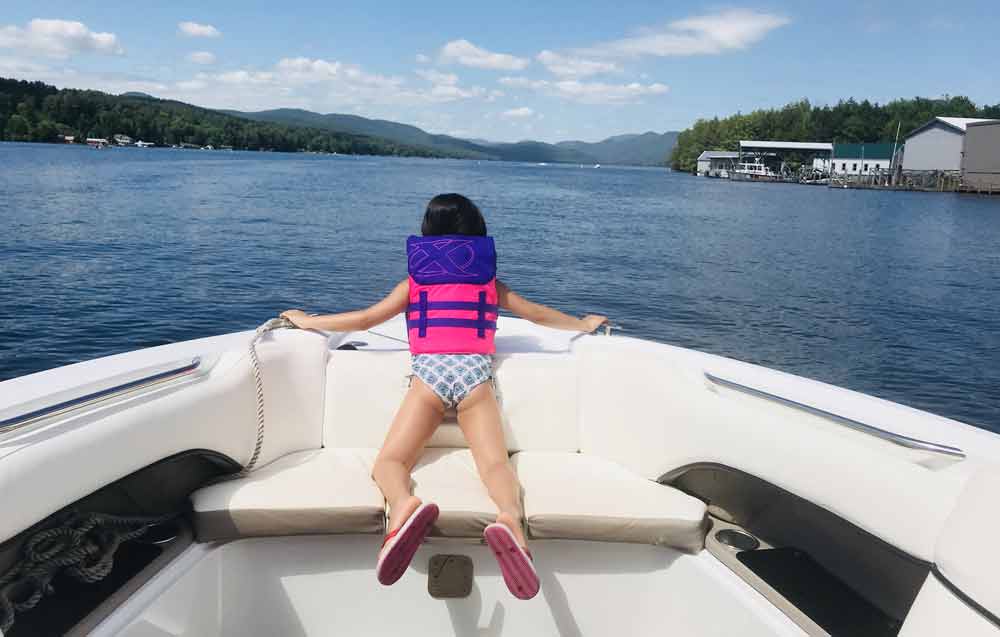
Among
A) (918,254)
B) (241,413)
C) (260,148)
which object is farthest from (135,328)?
(260,148)

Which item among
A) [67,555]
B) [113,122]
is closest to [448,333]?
[67,555]

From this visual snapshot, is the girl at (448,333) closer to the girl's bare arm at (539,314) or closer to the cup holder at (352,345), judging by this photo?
the girl's bare arm at (539,314)

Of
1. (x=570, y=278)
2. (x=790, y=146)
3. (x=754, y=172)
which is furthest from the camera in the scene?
(x=754, y=172)

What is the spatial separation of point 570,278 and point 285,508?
15.2m

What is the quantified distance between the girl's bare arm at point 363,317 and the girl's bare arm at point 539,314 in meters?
0.42

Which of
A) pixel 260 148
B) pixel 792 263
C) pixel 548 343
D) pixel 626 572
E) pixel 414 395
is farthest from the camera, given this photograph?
pixel 260 148

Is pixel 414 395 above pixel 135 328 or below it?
above

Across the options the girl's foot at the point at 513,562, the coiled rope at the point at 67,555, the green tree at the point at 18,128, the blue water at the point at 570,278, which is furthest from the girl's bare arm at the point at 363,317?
the green tree at the point at 18,128

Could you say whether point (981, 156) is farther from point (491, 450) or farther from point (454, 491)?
point (454, 491)

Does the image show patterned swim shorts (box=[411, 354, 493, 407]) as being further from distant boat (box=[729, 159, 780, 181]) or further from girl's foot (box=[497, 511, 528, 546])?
distant boat (box=[729, 159, 780, 181])

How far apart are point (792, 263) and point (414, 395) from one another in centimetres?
2089

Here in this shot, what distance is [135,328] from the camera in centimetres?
1130

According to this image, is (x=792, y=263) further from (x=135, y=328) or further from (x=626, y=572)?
(x=626, y=572)

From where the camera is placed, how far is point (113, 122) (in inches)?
4055
